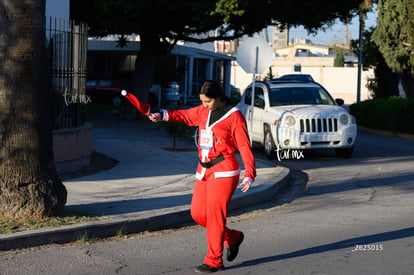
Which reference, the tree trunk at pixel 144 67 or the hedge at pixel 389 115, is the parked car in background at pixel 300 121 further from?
the tree trunk at pixel 144 67

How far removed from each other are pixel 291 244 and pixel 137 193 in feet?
10.8

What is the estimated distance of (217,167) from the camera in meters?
6.73

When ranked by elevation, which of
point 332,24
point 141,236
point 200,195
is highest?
point 332,24

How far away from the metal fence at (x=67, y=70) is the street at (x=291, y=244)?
4079 millimetres

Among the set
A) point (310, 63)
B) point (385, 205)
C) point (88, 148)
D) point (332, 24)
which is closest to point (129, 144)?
→ point (88, 148)

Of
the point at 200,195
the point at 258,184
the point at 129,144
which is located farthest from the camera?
the point at 129,144

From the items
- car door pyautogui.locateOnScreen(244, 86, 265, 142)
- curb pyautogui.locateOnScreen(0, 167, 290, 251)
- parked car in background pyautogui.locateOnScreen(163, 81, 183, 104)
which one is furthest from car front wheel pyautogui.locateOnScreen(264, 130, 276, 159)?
parked car in background pyautogui.locateOnScreen(163, 81, 183, 104)

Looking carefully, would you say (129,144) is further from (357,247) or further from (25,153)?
(357,247)

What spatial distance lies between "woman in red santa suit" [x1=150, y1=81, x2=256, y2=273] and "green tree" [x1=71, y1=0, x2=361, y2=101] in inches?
626

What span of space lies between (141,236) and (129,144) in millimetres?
9131

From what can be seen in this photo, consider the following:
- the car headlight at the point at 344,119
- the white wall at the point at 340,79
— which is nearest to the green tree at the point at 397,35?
the car headlight at the point at 344,119

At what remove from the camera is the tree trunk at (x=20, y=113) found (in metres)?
8.33

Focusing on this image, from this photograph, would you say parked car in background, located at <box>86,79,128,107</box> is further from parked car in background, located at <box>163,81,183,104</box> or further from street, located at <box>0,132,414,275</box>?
street, located at <box>0,132,414,275</box>

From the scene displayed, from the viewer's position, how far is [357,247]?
785 centimetres
